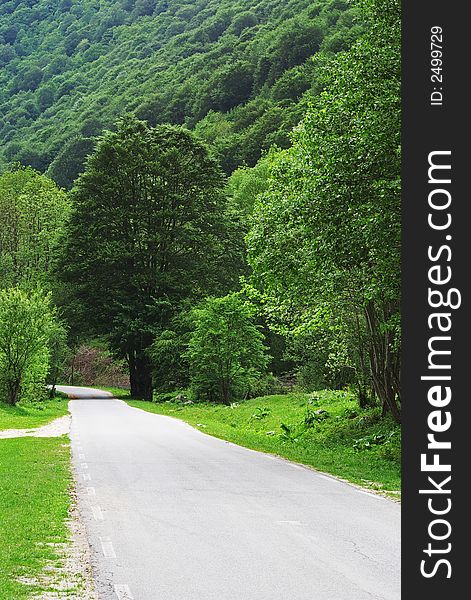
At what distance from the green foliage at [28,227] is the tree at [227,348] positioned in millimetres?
28082

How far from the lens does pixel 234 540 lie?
958cm

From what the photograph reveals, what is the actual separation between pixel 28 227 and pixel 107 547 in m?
63.8

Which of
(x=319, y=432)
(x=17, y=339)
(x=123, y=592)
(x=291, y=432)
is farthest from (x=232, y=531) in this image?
(x=17, y=339)

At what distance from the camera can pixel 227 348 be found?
38.6 metres

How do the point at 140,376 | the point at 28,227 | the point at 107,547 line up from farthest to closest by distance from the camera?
the point at 28,227, the point at 140,376, the point at 107,547

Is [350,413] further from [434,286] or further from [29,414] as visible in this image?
[434,286]

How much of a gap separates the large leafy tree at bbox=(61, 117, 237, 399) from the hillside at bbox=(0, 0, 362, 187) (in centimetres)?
2835

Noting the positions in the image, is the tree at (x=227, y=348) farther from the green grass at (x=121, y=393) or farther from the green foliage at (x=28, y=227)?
the green foliage at (x=28, y=227)

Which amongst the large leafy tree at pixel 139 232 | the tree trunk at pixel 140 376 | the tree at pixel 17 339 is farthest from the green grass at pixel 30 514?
the large leafy tree at pixel 139 232

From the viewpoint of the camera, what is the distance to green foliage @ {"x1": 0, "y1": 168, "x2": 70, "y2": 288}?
67.2 m

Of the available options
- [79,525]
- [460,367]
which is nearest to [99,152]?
[79,525]

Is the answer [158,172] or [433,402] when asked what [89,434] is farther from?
[158,172]

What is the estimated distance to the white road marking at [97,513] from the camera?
11.2m

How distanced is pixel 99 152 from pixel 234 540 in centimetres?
4517
